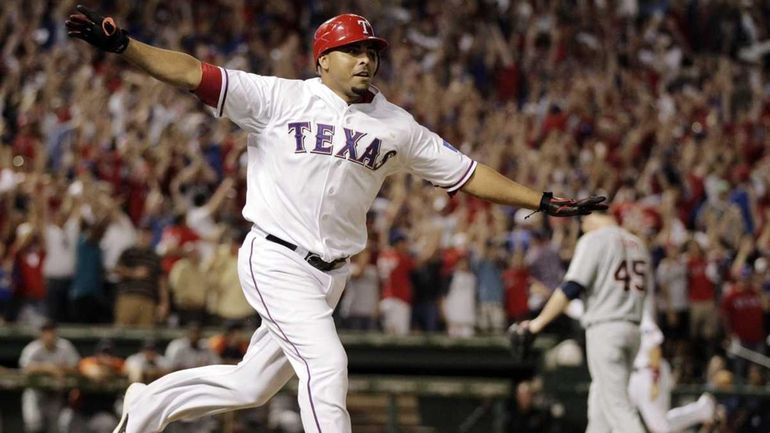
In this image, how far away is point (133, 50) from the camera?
6.14 metres

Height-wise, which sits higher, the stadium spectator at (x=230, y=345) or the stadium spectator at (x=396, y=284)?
the stadium spectator at (x=396, y=284)

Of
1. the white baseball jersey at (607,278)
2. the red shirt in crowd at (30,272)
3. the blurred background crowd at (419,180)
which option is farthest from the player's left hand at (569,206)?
the red shirt in crowd at (30,272)

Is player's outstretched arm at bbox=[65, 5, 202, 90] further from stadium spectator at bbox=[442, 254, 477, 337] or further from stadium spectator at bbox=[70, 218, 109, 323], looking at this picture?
stadium spectator at bbox=[442, 254, 477, 337]

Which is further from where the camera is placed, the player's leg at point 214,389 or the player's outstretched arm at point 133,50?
the player's leg at point 214,389

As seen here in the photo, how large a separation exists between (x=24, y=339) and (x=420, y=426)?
442 centimetres

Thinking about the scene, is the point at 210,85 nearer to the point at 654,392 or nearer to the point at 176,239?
the point at 654,392

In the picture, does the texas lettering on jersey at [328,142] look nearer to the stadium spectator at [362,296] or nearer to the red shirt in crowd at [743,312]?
the stadium spectator at [362,296]

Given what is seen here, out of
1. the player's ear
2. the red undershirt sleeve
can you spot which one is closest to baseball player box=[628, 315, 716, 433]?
the player's ear

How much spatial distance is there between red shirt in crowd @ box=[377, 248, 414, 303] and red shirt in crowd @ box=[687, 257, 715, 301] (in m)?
3.31

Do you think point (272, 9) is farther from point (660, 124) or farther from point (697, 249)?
point (697, 249)

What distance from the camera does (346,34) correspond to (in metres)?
6.70

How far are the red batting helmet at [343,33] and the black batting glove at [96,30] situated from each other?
109 cm

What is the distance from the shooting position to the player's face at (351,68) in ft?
22.1

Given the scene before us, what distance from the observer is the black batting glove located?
6.00 m
